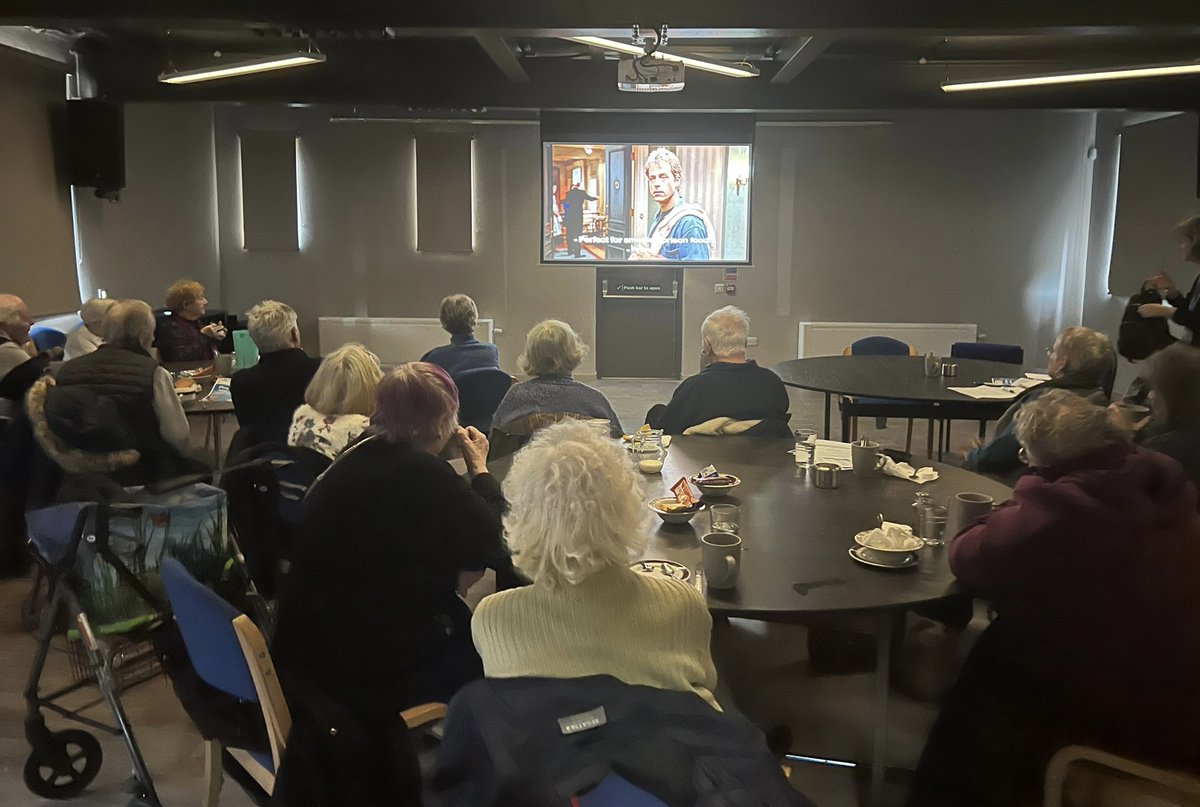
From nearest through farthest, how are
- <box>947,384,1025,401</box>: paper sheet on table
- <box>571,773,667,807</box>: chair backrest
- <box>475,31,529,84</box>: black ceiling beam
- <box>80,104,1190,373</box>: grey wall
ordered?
<box>571,773,667,807</box>: chair backrest, <box>947,384,1025,401</box>: paper sheet on table, <box>475,31,529,84</box>: black ceiling beam, <box>80,104,1190,373</box>: grey wall

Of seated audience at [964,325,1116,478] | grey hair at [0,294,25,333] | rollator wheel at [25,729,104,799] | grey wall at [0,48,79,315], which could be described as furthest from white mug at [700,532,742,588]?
grey wall at [0,48,79,315]

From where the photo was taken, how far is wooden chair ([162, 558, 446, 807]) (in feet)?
5.52

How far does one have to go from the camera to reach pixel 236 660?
1784 millimetres

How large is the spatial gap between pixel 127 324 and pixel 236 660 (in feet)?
7.58

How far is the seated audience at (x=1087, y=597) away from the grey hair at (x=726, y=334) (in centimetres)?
194

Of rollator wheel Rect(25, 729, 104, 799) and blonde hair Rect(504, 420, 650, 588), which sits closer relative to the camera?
blonde hair Rect(504, 420, 650, 588)

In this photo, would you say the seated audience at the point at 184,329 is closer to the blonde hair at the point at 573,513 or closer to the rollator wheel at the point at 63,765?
the rollator wheel at the point at 63,765

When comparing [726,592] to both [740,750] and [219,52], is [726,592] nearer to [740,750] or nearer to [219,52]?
[740,750]

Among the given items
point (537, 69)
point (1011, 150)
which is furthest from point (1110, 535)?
point (1011, 150)

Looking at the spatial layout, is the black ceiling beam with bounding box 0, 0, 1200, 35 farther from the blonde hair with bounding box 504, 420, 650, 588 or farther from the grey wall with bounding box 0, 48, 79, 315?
the blonde hair with bounding box 504, 420, 650, 588

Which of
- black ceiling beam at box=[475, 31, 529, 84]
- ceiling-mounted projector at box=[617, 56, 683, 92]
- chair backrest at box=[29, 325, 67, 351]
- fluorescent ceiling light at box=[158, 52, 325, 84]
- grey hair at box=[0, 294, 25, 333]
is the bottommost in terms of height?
chair backrest at box=[29, 325, 67, 351]

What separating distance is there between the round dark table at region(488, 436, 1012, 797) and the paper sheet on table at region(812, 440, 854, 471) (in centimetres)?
6

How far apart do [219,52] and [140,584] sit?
228 inches

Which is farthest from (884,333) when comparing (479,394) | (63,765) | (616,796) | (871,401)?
(616,796)
